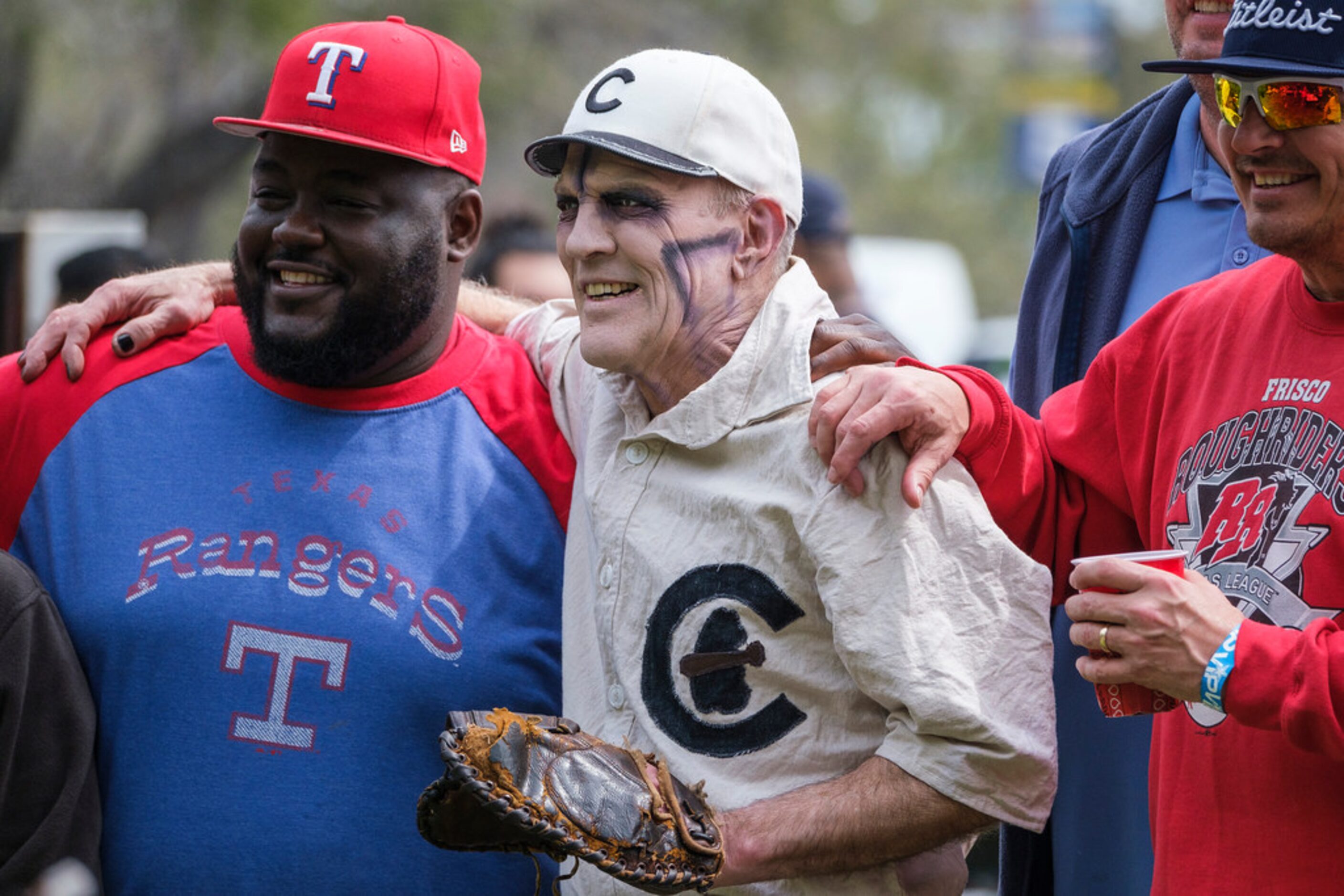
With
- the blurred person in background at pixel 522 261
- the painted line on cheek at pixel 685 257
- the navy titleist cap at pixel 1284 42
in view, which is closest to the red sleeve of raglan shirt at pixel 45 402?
the painted line on cheek at pixel 685 257

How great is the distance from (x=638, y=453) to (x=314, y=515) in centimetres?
72

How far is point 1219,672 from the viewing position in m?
2.80

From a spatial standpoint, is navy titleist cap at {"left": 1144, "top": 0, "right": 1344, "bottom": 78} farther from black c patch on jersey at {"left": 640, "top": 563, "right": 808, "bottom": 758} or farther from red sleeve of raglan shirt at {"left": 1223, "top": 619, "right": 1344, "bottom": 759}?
black c patch on jersey at {"left": 640, "top": 563, "right": 808, "bottom": 758}

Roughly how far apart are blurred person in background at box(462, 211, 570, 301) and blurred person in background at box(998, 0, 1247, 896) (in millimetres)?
3846

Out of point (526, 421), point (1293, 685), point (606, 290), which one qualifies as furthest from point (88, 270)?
point (1293, 685)

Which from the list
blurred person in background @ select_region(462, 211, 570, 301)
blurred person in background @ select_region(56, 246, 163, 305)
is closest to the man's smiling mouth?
blurred person in background @ select_region(462, 211, 570, 301)

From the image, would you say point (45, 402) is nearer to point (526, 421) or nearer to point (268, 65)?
point (526, 421)

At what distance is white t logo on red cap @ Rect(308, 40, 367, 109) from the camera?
3736mm

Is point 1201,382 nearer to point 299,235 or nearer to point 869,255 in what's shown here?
point 299,235

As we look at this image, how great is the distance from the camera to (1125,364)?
11.2ft

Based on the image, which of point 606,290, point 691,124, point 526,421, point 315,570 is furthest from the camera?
point 526,421

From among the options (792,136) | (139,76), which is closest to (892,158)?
(139,76)

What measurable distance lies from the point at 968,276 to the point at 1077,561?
3612 centimetres

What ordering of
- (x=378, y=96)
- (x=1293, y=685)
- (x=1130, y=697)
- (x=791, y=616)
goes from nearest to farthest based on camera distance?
1. (x=1293, y=685)
2. (x=1130, y=697)
3. (x=791, y=616)
4. (x=378, y=96)
